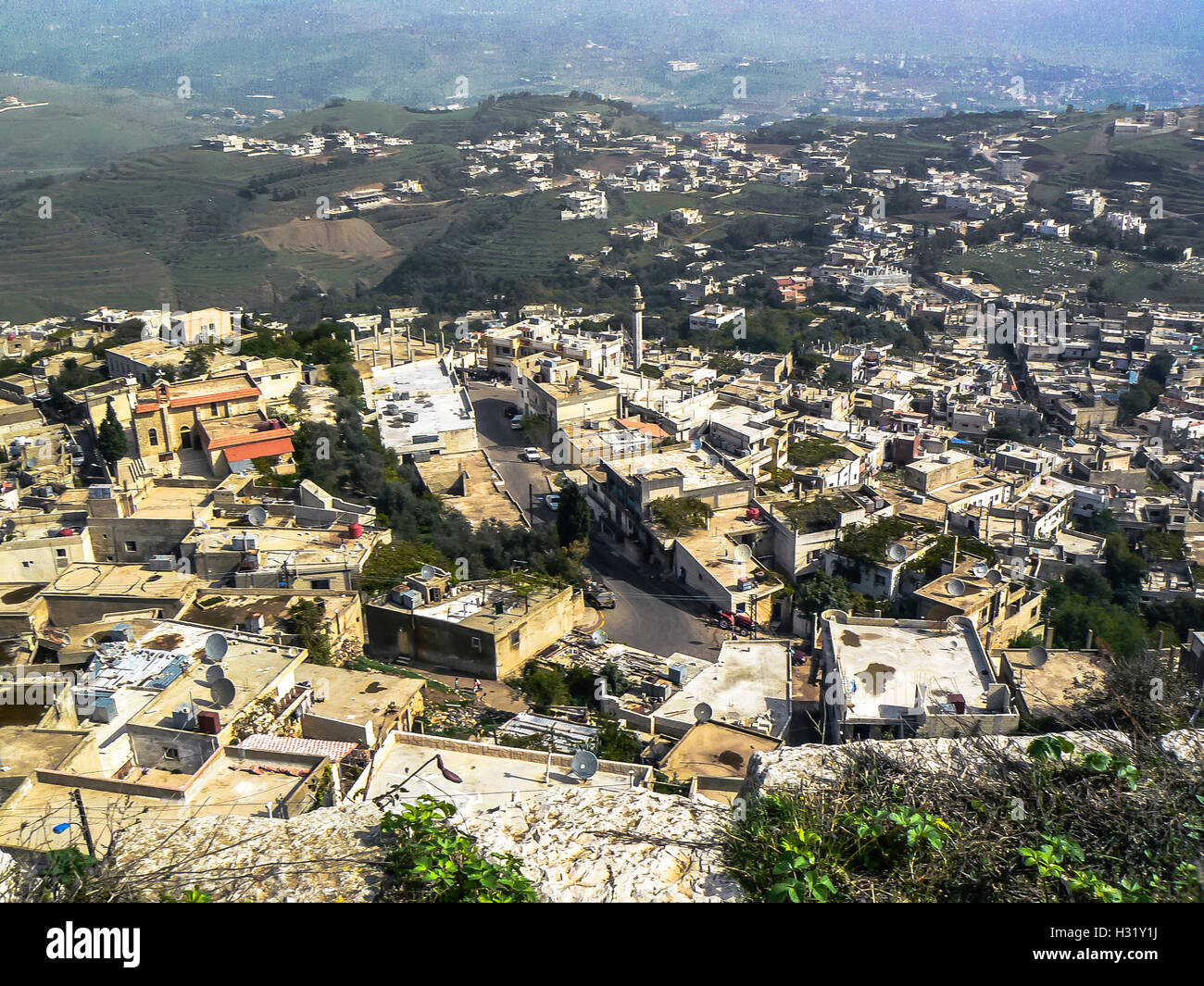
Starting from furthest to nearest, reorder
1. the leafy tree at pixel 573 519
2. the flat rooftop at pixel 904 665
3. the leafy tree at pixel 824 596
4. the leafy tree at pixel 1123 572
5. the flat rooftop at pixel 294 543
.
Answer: the leafy tree at pixel 1123 572, the leafy tree at pixel 573 519, the leafy tree at pixel 824 596, the flat rooftop at pixel 294 543, the flat rooftop at pixel 904 665

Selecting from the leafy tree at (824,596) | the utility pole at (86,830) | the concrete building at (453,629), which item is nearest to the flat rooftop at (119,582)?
the concrete building at (453,629)

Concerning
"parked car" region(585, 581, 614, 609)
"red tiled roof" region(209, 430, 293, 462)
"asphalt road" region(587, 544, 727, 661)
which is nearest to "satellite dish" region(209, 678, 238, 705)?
"asphalt road" region(587, 544, 727, 661)

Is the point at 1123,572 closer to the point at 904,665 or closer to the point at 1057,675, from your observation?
the point at 1057,675

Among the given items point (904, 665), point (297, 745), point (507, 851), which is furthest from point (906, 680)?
point (507, 851)

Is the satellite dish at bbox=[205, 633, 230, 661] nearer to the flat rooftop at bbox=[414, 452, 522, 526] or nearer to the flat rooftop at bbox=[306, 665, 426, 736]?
the flat rooftop at bbox=[306, 665, 426, 736]

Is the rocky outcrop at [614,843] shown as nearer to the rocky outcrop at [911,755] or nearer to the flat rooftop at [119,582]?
the rocky outcrop at [911,755]

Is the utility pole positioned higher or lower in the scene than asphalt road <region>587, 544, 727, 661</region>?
higher

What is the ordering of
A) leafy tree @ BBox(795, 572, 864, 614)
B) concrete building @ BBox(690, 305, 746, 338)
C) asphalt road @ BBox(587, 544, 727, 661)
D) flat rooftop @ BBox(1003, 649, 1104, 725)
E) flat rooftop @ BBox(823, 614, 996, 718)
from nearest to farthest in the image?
flat rooftop @ BBox(1003, 649, 1104, 725) < flat rooftop @ BBox(823, 614, 996, 718) < asphalt road @ BBox(587, 544, 727, 661) < leafy tree @ BBox(795, 572, 864, 614) < concrete building @ BBox(690, 305, 746, 338)
